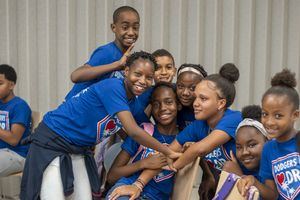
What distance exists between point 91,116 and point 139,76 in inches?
14.7

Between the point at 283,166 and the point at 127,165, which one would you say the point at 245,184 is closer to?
the point at 283,166

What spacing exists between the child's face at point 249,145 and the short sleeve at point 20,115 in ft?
6.62

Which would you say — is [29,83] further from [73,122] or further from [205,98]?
[205,98]

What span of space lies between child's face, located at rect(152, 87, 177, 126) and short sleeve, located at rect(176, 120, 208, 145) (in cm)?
18

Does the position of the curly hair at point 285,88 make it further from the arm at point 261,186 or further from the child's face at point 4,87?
the child's face at point 4,87

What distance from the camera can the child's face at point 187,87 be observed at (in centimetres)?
329

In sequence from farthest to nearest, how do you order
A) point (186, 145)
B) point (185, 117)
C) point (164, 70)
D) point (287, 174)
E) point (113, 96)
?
point (164, 70) < point (185, 117) < point (186, 145) < point (113, 96) < point (287, 174)

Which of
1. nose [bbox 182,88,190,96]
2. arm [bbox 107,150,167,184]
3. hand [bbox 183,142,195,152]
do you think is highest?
nose [bbox 182,88,190,96]

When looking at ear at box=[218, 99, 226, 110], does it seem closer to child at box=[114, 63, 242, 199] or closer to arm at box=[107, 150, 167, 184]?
child at box=[114, 63, 242, 199]

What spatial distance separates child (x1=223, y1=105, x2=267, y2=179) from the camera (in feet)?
9.16

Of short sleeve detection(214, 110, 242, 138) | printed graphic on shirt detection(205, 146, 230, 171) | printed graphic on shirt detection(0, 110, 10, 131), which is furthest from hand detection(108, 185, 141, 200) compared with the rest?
printed graphic on shirt detection(0, 110, 10, 131)

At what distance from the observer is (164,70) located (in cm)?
→ 372

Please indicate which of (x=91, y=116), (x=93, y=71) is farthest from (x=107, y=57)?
(x=91, y=116)

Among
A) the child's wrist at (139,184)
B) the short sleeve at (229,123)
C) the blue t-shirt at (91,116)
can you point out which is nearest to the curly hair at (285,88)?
the short sleeve at (229,123)
